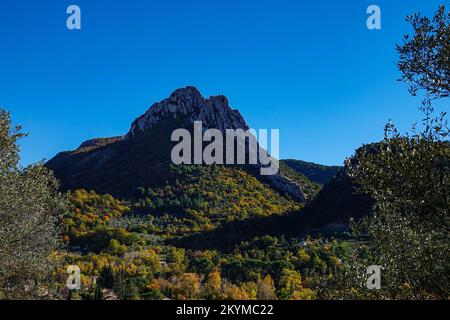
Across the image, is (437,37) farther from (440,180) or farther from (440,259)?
(440,259)

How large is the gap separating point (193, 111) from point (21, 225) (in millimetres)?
153527

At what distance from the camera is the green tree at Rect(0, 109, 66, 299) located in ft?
72.3

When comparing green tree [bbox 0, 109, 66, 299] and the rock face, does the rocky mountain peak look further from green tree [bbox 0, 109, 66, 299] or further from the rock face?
green tree [bbox 0, 109, 66, 299]

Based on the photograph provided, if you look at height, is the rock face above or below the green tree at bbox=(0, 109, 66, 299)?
above

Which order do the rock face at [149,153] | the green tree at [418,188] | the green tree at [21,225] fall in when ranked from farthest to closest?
the rock face at [149,153]
the green tree at [21,225]
the green tree at [418,188]

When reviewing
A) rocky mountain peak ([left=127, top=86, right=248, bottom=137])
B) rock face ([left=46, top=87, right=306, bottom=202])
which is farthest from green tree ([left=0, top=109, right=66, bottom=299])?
rocky mountain peak ([left=127, top=86, right=248, bottom=137])

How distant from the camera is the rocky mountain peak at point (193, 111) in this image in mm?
173250

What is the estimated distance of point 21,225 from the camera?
23.0m

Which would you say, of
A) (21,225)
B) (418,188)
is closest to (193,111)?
(21,225)

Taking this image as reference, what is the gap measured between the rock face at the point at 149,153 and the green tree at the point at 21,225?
407 ft

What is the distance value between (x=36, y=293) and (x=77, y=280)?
3015 centimetres

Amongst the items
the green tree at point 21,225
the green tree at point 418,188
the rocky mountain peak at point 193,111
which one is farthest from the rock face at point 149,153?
the green tree at point 418,188

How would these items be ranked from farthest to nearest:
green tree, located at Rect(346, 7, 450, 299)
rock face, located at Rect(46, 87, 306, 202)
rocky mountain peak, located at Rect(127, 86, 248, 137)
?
rocky mountain peak, located at Rect(127, 86, 248, 137) → rock face, located at Rect(46, 87, 306, 202) → green tree, located at Rect(346, 7, 450, 299)

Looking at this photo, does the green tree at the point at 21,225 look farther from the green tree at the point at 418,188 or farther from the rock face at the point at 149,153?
the rock face at the point at 149,153
